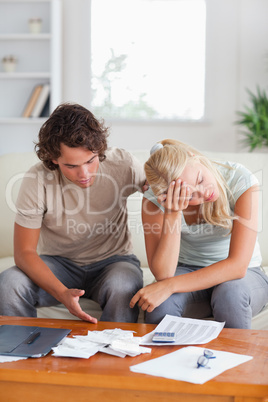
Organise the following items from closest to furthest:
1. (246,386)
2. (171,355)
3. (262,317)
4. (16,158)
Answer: (246,386) → (171,355) → (262,317) → (16,158)

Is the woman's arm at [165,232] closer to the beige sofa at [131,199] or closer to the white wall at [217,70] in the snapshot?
the beige sofa at [131,199]

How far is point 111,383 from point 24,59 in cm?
348

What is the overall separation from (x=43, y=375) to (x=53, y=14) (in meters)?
3.35

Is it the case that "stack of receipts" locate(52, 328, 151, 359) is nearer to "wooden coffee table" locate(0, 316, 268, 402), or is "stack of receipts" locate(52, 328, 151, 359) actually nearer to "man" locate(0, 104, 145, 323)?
"wooden coffee table" locate(0, 316, 268, 402)

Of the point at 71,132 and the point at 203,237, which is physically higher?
the point at 71,132

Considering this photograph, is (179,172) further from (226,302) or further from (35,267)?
(35,267)

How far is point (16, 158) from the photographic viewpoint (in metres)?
2.41

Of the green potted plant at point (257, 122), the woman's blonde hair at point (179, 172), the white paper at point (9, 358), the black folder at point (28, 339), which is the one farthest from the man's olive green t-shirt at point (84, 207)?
the green potted plant at point (257, 122)

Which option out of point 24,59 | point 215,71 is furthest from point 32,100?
point 215,71

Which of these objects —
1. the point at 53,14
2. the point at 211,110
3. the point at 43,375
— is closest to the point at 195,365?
the point at 43,375

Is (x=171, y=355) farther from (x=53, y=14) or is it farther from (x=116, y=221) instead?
(x=53, y=14)

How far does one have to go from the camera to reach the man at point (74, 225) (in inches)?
64.4

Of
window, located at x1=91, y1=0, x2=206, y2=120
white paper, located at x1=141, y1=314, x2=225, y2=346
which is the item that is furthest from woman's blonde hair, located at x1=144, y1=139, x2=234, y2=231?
window, located at x1=91, y1=0, x2=206, y2=120

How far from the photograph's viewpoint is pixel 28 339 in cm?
125
